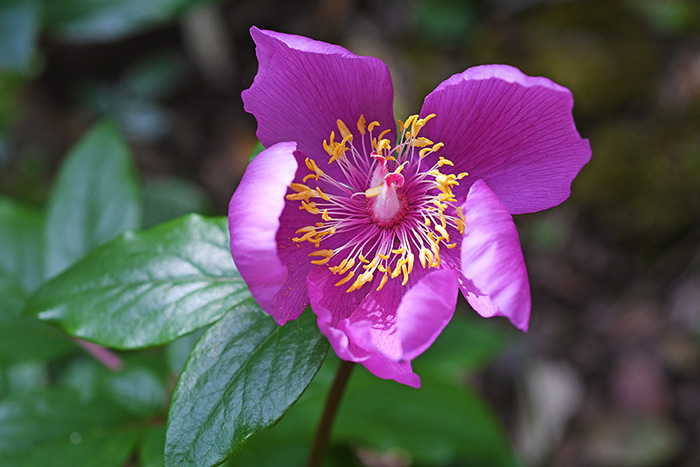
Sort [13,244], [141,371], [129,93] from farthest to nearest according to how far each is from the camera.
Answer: [129,93] → [13,244] → [141,371]

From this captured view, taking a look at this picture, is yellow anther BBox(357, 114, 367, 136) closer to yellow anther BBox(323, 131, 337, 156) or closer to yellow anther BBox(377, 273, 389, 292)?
yellow anther BBox(323, 131, 337, 156)

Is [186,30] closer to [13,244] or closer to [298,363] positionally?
[13,244]

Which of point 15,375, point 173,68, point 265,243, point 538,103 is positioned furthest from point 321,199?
point 173,68

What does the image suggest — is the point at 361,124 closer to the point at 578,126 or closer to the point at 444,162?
the point at 444,162

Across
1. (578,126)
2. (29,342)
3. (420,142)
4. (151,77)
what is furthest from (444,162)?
(151,77)

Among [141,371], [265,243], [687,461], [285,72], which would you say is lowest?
[687,461]

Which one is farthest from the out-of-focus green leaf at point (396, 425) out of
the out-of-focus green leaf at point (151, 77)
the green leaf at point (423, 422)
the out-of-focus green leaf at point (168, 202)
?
the out-of-focus green leaf at point (151, 77)
